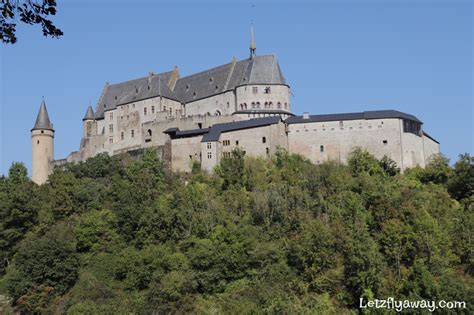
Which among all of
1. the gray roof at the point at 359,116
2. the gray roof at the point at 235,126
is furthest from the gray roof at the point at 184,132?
the gray roof at the point at 359,116

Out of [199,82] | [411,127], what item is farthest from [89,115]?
[411,127]

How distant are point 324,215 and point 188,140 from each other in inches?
726

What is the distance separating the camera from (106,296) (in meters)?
39.4

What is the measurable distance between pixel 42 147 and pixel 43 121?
321cm

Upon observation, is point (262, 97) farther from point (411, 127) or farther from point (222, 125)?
point (411, 127)

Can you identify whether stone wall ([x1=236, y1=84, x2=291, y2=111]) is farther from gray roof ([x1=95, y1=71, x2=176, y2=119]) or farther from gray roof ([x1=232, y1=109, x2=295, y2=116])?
gray roof ([x1=95, y1=71, x2=176, y2=119])

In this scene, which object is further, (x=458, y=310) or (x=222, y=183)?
(x=222, y=183)

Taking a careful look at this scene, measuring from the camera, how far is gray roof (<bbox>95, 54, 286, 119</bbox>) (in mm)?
67750

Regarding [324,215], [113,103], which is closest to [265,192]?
[324,215]

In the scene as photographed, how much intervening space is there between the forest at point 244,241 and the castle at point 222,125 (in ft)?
10.0

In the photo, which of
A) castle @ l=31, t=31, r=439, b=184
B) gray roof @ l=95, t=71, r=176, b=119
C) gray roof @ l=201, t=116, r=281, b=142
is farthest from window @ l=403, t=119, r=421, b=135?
gray roof @ l=95, t=71, r=176, b=119

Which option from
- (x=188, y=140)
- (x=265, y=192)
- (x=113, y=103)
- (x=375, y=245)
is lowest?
(x=375, y=245)

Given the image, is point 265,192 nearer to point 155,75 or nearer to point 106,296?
point 106,296

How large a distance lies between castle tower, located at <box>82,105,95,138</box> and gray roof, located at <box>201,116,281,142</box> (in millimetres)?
19911
